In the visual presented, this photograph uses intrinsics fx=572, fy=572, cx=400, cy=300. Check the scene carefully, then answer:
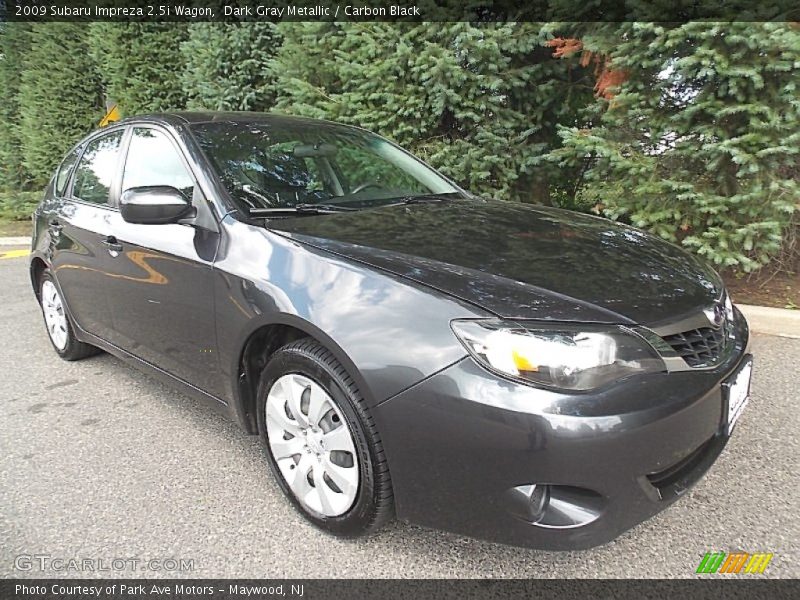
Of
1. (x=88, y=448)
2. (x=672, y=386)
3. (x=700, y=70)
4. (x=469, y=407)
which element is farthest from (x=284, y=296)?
(x=700, y=70)

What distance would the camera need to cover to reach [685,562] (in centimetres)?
196

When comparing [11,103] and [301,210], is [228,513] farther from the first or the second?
[11,103]

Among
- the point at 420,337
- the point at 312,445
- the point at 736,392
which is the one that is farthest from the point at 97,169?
the point at 736,392

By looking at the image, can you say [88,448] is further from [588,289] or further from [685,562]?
[685,562]

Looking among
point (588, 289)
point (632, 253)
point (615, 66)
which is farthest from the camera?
point (615, 66)

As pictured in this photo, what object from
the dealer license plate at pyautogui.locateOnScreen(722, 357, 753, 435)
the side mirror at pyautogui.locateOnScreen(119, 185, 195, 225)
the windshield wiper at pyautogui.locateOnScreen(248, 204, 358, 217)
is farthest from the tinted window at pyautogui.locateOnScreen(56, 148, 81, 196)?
the dealer license plate at pyautogui.locateOnScreen(722, 357, 753, 435)

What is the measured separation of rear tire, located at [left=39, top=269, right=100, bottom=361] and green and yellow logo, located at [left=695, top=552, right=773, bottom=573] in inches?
148

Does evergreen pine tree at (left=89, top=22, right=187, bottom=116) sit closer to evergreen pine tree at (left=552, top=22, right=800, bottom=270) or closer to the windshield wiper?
evergreen pine tree at (left=552, top=22, right=800, bottom=270)

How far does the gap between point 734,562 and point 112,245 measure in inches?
122

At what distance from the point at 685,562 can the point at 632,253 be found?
112 cm

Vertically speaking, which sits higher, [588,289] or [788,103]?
[788,103]

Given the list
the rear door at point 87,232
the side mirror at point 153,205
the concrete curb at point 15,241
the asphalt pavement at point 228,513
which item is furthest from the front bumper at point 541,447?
the concrete curb at point 15,241

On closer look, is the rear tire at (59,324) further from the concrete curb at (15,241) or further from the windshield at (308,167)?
the concrete curb at (15,241)

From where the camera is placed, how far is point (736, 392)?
197 centimetres
